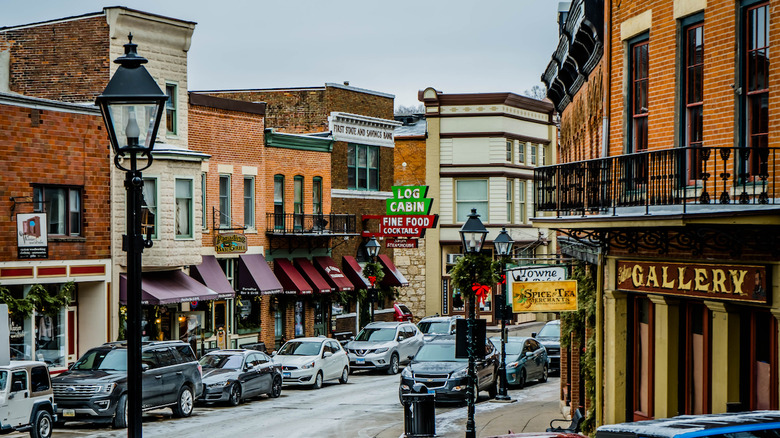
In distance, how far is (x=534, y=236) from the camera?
59625 mm

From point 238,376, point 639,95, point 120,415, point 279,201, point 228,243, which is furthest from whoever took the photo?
point 279,201

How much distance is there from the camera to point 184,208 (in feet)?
120

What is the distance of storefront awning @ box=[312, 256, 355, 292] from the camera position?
4559cm

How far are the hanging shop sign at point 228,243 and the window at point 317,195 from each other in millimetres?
7182

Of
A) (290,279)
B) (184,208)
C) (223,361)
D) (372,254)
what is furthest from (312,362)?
(372,254)

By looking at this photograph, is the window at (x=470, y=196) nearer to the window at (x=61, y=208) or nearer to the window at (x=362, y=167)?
the window at (x=362, y=167)

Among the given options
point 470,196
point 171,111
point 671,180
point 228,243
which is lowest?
point 228,243

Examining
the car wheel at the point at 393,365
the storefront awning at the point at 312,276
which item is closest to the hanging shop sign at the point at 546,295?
the car wheel at the point at 393,365

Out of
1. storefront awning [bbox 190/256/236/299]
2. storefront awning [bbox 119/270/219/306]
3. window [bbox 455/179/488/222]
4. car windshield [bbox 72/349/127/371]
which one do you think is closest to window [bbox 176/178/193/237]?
storefront awning [bbox 119/270/219/306]

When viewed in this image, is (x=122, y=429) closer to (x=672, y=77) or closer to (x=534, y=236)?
(x=672, y=77)

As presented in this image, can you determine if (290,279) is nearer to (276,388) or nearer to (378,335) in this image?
(378,335)

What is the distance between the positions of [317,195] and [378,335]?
10050mm

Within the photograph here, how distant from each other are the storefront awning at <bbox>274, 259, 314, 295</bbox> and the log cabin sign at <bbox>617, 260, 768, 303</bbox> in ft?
90.2

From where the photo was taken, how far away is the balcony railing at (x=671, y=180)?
463 inches
